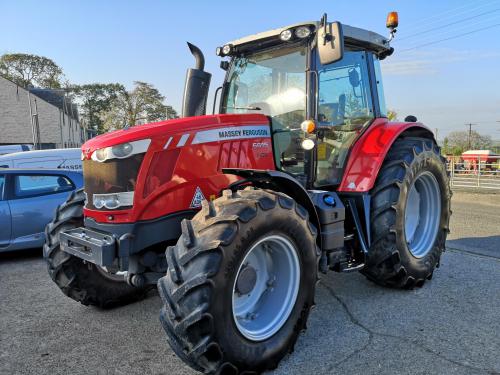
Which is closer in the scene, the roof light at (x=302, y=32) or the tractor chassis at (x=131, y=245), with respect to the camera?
the tractor chassis at (x=131, y=245)

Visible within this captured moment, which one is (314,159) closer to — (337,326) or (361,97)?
(361,97)

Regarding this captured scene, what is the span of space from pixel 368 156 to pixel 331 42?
3.94 ft

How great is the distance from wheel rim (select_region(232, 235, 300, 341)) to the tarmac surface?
0.31 m

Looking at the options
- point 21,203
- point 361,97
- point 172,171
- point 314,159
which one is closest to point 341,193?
point 314,159

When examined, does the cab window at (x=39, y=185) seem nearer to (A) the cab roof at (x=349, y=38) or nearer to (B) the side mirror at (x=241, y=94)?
(B) the side mirror at (x=241, y=94)

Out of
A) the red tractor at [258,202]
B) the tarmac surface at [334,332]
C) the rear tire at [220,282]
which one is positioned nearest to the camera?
the rear tire at [220,282]

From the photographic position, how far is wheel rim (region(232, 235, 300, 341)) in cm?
286

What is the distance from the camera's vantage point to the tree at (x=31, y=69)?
194 feet

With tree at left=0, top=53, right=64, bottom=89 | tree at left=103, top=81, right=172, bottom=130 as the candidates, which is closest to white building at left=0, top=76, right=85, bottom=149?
tree at left=103, top=81, right=172, bottom=130

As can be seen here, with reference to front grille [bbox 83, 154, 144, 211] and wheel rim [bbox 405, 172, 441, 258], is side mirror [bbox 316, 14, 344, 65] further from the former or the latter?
wheel rim [bbox 405, 172, 441, 258]

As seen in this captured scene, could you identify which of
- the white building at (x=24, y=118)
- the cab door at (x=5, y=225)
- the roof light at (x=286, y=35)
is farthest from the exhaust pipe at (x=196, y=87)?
the white building at (x=24, y=118)

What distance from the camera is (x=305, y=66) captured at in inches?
146

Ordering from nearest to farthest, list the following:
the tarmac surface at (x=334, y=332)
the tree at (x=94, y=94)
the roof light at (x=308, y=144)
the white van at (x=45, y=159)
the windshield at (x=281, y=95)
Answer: the tarmac surface at (x=334, y=332)
the roof light at (x=308, y=144)
the windshield at (x=281, y=95)
the white van at (x=45, y=159)
the tree at (x=94, y=94)

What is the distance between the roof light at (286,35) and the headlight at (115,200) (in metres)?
1.89
